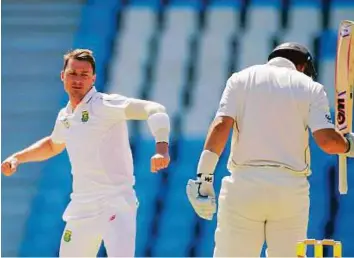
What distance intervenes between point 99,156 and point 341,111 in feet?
3.43

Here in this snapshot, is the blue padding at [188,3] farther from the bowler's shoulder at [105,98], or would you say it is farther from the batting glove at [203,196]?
the batting glove at [203,196]

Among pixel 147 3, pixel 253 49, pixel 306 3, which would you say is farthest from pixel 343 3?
pixel 147 3

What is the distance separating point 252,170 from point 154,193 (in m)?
3.53

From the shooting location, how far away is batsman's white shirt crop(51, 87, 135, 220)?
411cm

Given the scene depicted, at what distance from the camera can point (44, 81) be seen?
7.88 m

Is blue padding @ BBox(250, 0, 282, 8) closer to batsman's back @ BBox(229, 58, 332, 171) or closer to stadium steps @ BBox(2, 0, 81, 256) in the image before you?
stadium steps @ BBox(2, 0, 81, 256)

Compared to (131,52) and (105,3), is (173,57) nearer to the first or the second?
(131,52)

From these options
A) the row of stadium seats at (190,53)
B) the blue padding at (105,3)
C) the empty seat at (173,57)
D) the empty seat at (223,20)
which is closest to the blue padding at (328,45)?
the row of stadium seats at (190,53)

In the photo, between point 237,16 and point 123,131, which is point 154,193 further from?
Answer: point 123,131

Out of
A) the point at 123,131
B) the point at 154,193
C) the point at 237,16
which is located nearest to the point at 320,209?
the point at 154,193

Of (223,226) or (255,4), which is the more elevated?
(255,4)

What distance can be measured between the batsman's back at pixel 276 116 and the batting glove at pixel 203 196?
14 cm

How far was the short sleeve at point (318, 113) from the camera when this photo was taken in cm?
360

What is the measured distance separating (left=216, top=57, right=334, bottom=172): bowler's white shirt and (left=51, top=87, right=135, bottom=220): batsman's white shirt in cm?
64
